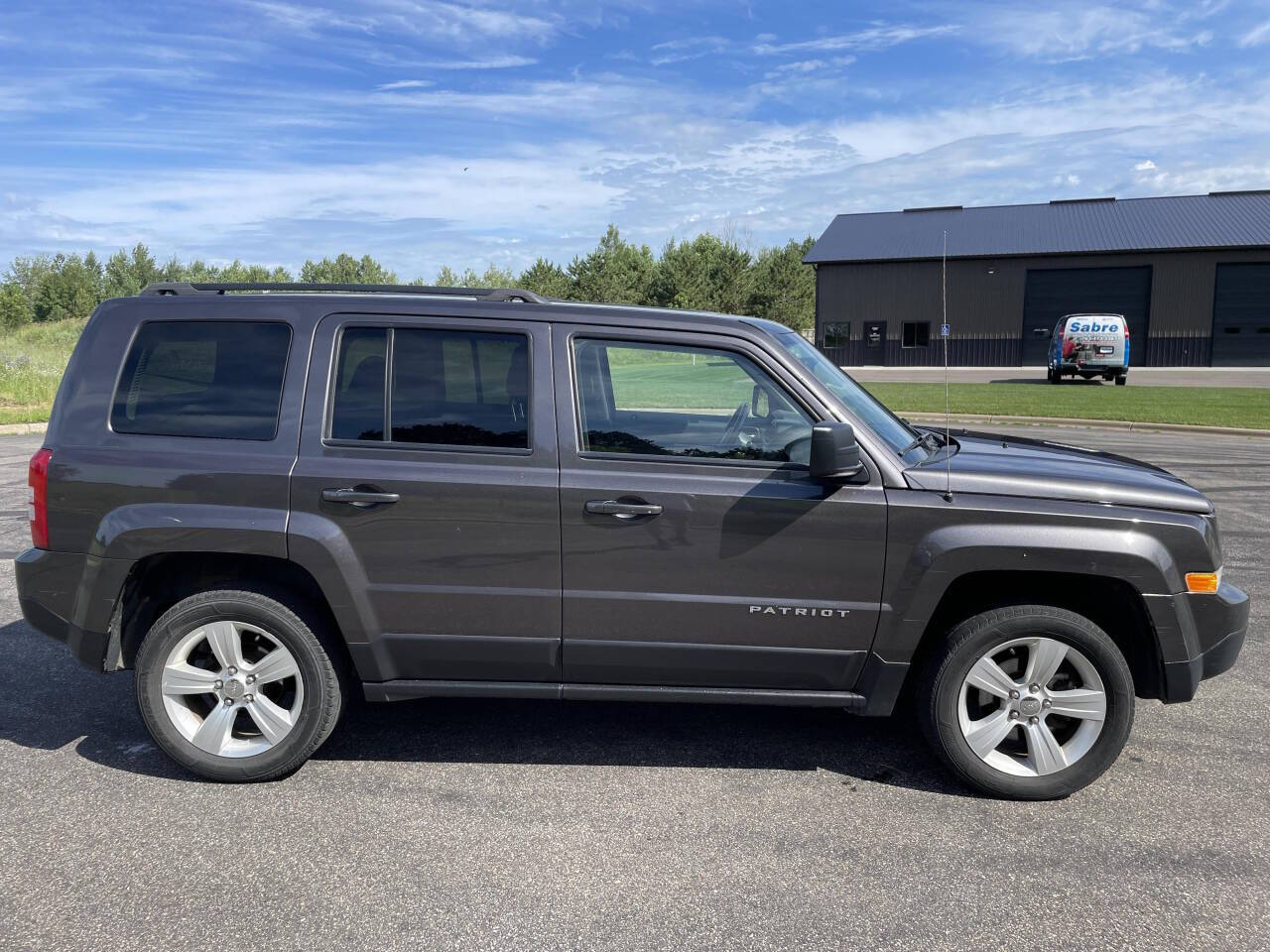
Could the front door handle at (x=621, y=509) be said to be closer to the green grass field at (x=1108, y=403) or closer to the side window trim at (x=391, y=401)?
the side window trim at (x=391, y=401)

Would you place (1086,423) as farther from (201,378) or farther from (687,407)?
(201,378)

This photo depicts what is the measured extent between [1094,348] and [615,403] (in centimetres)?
3037

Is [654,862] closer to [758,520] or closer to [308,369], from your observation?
[758,520]

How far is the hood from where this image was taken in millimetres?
3625

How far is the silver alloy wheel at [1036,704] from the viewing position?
3.67 metres

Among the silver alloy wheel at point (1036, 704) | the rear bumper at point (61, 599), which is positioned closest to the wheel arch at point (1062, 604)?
the silver alloy wheel at point (1036, 704)

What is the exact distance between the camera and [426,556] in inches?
Answer: 146

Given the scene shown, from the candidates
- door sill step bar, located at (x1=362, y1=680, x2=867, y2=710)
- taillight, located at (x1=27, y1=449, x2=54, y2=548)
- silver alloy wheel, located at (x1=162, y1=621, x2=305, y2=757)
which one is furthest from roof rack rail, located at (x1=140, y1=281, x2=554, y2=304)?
door sill step bar, located at (x1=362, y1=680, x2=867, y2=710)

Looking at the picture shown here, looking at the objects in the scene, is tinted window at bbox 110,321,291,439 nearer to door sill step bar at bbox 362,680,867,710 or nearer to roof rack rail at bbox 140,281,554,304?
roof rack rail at bbox 140,281,554,304

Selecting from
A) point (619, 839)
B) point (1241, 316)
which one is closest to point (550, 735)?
point (619, 839)

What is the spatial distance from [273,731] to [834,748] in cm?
235

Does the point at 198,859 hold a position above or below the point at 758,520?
below

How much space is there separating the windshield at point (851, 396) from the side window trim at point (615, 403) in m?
0.16

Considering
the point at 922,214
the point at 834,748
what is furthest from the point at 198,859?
the point at 922,214
